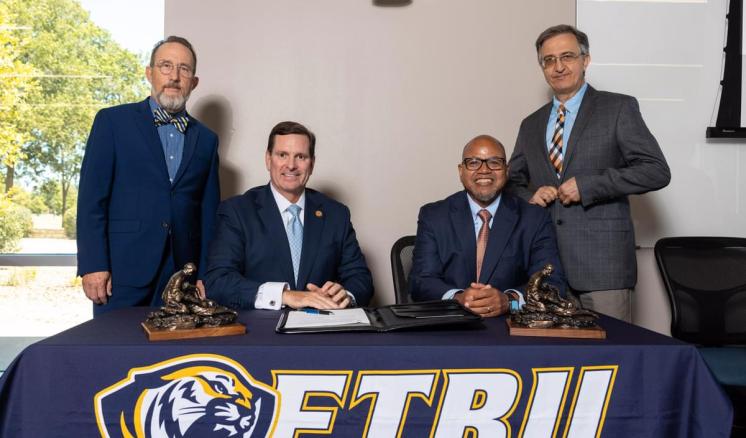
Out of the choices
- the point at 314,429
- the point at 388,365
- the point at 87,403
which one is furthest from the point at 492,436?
the point at 87,403

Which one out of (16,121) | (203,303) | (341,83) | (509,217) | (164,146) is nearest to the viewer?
(203,303)

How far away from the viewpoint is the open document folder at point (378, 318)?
165 centimetres

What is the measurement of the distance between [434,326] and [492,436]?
33 centimetres

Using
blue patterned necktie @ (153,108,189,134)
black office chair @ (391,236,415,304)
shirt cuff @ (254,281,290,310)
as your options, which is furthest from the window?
shirt cuff @ (254,281,290,310)

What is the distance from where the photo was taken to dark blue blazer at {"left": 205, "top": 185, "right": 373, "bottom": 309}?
2453 millimetres

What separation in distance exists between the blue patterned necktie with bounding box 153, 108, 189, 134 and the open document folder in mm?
1262

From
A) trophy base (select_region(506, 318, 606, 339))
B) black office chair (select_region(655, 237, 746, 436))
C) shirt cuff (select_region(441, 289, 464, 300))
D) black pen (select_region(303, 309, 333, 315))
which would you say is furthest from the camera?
black office chair (select_region(655, 237, 746, 436))

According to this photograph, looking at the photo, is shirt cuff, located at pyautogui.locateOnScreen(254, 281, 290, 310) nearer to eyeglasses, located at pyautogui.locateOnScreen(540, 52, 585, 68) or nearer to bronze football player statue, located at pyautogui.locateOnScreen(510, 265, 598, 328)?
bronze football player statue, located at pyautogui.locateOnScreen(510, 265, 598, 328)

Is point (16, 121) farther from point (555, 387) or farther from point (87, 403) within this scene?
point (555, 387)

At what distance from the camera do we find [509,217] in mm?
2486

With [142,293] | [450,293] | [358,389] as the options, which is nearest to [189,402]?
[358,389]

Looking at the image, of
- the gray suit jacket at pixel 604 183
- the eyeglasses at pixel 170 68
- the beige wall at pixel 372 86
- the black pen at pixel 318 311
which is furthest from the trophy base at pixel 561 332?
the beige wall at pixel 372 86

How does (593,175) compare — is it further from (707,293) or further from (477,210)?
(707,293)

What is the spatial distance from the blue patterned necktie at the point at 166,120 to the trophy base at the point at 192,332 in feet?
4.53
